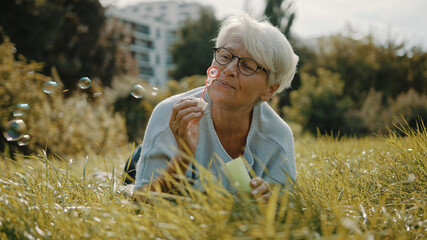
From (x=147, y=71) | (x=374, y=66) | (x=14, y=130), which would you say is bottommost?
(x=147, y=71)

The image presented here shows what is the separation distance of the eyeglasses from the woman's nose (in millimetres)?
15

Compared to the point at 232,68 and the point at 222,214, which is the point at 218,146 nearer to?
the point at 232,68

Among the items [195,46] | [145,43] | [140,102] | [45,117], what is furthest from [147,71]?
[45,117]

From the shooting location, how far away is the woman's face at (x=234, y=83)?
234 centimetres

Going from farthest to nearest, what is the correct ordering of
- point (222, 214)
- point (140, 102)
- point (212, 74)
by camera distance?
point (140, 102) → point (212, 74) → point (222, 214)

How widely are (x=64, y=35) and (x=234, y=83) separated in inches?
691

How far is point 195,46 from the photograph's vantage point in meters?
32.3

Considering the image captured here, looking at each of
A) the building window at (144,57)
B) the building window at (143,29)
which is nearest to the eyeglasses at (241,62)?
the building window at (144,57)

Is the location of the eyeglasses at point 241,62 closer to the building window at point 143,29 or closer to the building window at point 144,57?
the building window at point 144,57

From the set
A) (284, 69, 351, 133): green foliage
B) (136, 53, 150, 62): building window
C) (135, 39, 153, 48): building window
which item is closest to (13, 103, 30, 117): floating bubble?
(284, 69, 351, 133): green foliage

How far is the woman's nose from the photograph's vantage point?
231 cm

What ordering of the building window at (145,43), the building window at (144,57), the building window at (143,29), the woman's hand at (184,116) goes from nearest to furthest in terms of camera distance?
the woman's hand at (184,116) → the building window at (144,57) → the building window at (143,29) → the building window at (145,43)

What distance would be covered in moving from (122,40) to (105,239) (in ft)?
69.4

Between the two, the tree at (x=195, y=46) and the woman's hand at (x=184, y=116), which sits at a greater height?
the woman's hand at (x=184, y=116)
